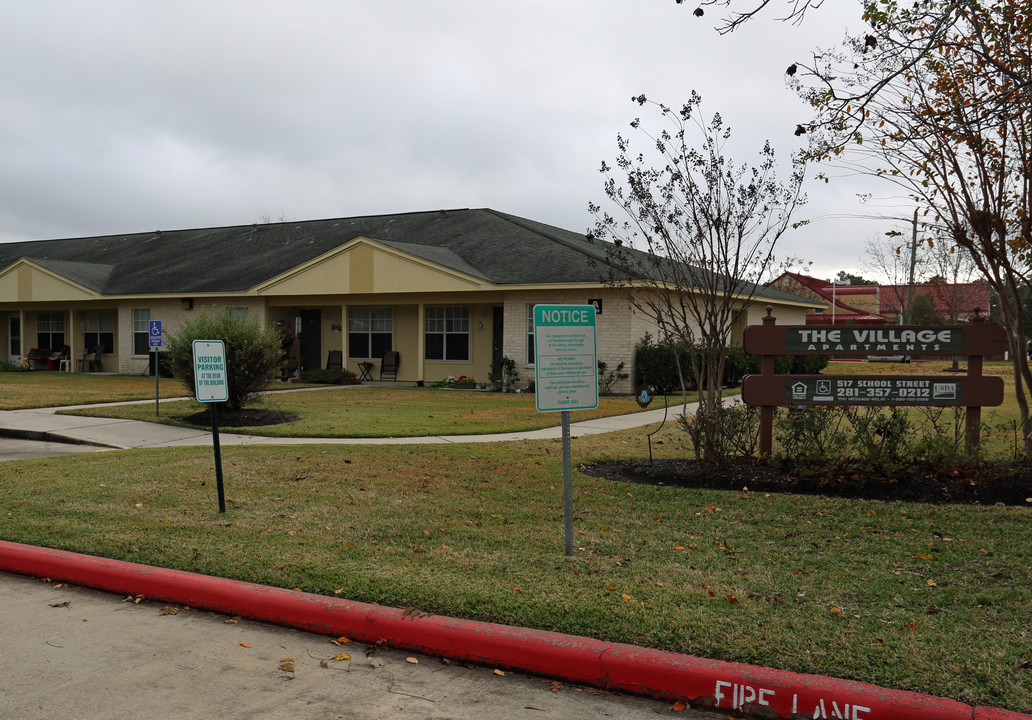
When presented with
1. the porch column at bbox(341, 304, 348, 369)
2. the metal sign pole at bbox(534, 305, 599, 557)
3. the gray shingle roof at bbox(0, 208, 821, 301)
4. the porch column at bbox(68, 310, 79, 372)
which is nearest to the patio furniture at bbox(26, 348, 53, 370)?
the porch column at bbox(68, 310, 79, 372)

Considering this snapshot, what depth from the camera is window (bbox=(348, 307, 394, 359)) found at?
2680 cm

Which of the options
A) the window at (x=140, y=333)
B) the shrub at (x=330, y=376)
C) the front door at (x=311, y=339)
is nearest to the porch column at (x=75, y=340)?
the window at (x=140, y=333)

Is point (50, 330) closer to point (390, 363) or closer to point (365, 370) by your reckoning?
point (365, 370)

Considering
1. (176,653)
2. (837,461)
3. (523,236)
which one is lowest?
(176,653)

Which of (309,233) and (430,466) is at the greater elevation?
(309,233)

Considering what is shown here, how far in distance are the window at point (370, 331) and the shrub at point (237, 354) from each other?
35.8 feet

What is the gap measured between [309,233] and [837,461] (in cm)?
2688

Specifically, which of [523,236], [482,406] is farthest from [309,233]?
[482,406]

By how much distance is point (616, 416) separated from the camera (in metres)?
16.6

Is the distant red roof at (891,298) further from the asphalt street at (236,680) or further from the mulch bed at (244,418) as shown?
the asphalt street at (236,680)

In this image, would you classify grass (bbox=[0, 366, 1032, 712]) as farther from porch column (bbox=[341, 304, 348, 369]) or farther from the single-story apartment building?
porch column (bbox=[341, 304, 348, 369])

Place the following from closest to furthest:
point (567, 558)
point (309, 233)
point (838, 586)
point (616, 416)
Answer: point (838, 586), point (567, 558), point (616, 416), point (309, 233)

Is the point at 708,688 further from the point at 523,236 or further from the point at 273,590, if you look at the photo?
the point at 523,236

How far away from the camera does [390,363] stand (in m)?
26.5
